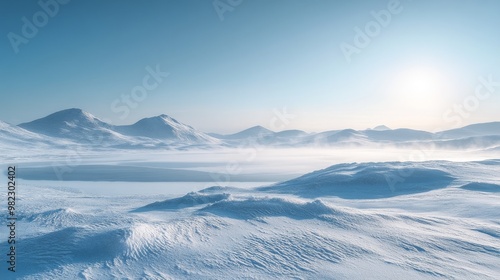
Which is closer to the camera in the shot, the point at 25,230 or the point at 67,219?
the point at 25,230

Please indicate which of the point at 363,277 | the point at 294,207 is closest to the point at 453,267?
the point at 363,277

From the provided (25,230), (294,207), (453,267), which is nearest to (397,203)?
(294,207)

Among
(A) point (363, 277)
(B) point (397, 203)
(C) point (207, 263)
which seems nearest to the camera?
(A) point (363, 277)

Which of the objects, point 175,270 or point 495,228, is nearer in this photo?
point 175,270

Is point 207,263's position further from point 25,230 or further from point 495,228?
point 495,228

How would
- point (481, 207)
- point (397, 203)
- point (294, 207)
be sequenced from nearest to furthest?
1. point (294, 207)
2. point (481, 207)
3. point (397, 203)

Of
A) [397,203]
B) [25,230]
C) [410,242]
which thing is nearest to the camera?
[410,242]

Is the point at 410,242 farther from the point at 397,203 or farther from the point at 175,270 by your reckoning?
the point at 397,203

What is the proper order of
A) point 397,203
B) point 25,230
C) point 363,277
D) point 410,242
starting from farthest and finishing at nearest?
point 397,203
point 25,230
point 410,242
point 363,277

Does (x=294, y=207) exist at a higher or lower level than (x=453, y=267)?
higher
